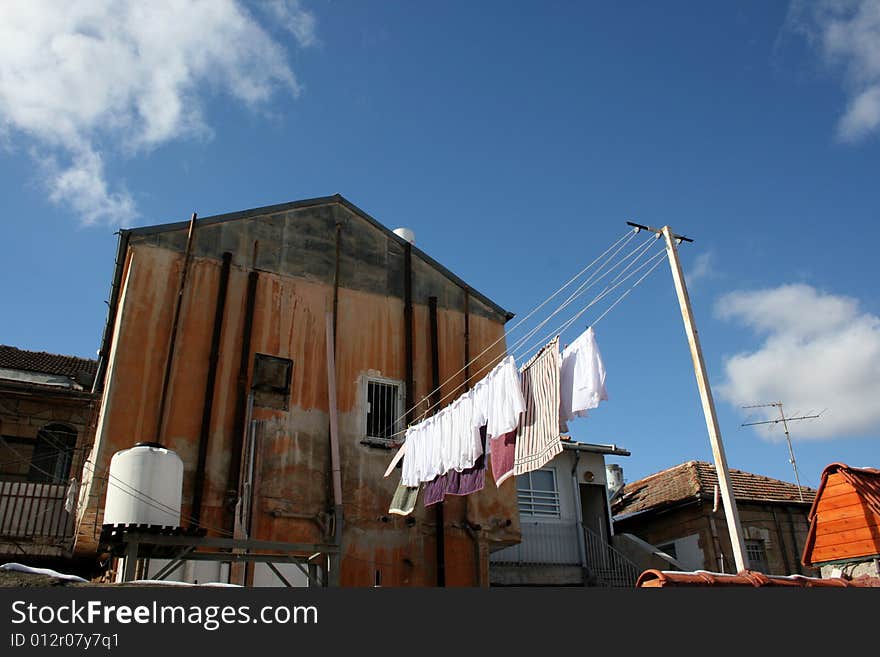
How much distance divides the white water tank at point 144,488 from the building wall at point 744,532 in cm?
1679

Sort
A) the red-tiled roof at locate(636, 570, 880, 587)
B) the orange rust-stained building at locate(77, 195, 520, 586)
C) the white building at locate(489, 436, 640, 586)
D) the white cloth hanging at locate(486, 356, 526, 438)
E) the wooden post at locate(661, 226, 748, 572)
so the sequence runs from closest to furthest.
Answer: the red-tiled roof at locate(636, 570, 880, 587)
the wooden post at locate(661, 226, 748, 572)
the white cloth hanging at locate(486, 356, 526, 438)
the orange rust-stained building at locate(77, 195, 520, 586)
the white building at locate(489, 436, 640, 586)

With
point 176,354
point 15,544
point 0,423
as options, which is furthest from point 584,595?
point 0,423

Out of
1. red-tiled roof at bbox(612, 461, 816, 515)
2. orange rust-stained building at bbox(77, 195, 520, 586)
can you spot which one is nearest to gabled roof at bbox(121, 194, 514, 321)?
orange rust-stained building at bbox(77, 195, 520, 586)

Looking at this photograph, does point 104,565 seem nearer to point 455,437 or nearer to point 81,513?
point 81,513

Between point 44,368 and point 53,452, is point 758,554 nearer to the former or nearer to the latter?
point 53,452

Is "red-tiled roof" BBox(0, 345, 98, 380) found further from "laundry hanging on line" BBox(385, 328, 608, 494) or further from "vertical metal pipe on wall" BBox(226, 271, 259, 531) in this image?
"laundry hanging on line" BBox(385, 328, 608, 494)

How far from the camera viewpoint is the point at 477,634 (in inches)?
205

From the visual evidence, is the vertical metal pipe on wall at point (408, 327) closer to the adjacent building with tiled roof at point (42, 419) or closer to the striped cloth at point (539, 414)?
the striped cloth at point (539, 414)

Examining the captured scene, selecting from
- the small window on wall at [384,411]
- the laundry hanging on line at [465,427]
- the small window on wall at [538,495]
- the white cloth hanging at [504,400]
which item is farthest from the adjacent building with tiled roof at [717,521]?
the white cloth hanging at [504,400]

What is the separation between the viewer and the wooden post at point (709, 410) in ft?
26.5

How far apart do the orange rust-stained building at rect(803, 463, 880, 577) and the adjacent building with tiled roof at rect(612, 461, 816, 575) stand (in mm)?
8033

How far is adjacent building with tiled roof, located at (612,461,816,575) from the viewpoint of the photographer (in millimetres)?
21750

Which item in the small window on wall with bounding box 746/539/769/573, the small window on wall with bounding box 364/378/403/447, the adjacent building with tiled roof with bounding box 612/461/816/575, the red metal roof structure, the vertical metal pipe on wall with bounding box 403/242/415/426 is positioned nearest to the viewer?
the red metal roof structure

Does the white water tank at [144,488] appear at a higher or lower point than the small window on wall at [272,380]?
lower
